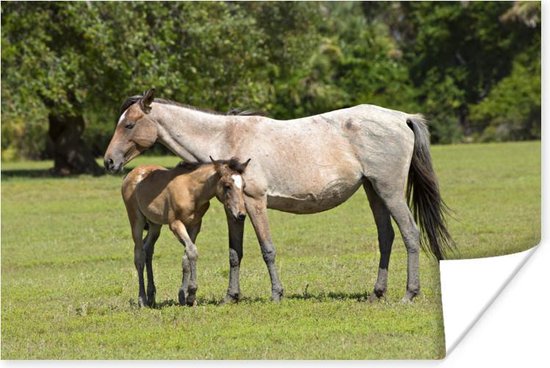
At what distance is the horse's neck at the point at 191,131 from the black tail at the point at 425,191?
2015 mm

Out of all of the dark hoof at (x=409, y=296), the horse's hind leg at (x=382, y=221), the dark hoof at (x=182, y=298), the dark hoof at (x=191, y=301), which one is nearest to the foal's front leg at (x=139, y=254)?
the dark hoof at (x=182, y=298)

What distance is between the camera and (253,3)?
121 ft

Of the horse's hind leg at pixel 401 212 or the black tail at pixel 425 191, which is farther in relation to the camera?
the black tail at pixel 425 191

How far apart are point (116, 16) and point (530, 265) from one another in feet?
59.9

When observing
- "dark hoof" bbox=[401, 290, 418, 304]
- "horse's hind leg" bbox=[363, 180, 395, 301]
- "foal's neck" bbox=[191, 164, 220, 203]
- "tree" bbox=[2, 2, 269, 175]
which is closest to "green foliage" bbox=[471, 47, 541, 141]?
"tree" bbox=[2, 2, 269, 175]

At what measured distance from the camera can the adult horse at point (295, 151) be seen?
36.1 feet

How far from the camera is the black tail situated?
449 inches

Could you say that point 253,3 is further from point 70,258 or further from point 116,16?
point 70,258

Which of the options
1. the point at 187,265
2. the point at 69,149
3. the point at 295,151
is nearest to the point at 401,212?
the point at 295,151

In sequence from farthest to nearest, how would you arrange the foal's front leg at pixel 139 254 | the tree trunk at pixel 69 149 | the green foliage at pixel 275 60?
the tree trunk at pixel 69 149
the green foliage at pixel 275 60
the foal's front leg at pixel 139 254

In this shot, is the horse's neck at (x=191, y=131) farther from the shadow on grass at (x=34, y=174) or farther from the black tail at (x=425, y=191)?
the shadow on grass at (x=34, y=174)

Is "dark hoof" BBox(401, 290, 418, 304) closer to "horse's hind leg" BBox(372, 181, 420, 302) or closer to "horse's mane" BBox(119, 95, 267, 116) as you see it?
"horse's hind leg" BBox(372, 181, 420, 302)

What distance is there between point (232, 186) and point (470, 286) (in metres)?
3.40

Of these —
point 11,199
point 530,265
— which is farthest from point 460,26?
point 530,265
